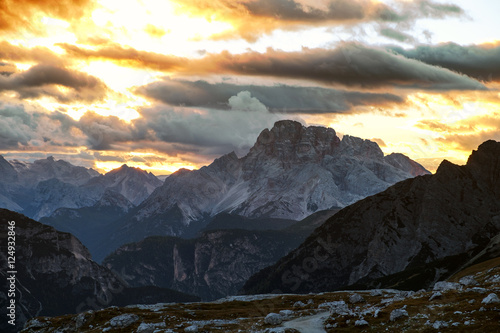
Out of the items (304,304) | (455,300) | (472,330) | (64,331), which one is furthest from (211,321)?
(472,330)

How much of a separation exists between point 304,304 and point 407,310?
78.9m

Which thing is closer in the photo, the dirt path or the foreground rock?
the foreground rock

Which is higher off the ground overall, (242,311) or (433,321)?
(433,321)

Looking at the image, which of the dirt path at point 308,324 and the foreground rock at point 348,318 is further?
the dirt path at point 308,324

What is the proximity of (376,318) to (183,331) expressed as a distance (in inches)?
2037

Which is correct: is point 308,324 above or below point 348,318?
below

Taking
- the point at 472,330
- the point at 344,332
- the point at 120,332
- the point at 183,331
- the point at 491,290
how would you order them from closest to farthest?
1. the point at 472,330
2. the point at 344,332
3. the point at 491,290
4. the point at 183,331
5. the point at 120,332

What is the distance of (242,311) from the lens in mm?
192375

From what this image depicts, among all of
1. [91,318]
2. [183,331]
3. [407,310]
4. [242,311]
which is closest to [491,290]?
[407,310]

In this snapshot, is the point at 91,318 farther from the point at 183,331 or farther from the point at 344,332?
the point at 344,332

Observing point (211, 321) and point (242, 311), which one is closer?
point (211, 321)

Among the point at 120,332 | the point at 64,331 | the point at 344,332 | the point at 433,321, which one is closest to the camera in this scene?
the point at 433,321

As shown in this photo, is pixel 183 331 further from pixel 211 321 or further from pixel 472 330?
pixel 472 330

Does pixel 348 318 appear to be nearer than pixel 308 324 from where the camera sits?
Yes
